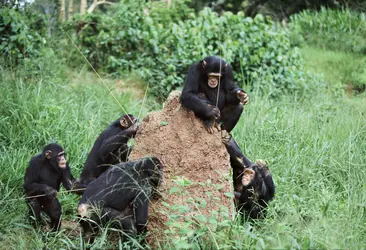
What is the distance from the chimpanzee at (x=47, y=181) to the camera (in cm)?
585

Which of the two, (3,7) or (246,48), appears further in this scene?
(246,48)

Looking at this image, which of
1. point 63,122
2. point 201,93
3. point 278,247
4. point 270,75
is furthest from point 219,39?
point 278,247

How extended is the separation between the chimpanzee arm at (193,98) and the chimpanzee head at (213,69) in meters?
0.12

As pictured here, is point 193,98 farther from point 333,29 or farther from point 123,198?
point 333,29

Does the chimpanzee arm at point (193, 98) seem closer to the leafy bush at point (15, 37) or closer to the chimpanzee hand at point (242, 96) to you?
the chimpanzee hand at point (242, 96)

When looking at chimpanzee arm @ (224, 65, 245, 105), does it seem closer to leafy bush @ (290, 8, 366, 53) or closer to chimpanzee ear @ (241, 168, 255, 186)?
chimpanzee ear @ (241, 168, 255, 186)

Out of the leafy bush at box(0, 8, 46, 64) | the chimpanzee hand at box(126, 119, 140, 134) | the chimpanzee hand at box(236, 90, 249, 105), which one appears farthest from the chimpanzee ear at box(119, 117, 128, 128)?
the leafy bush at box(0, 8, 46, 64)

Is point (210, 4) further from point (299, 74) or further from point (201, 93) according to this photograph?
point (201, 93)

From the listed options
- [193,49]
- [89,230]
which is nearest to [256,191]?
[89,230]

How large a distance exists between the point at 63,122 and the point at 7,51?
7.53ft

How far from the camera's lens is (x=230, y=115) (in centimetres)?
602

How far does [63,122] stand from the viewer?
7730mm

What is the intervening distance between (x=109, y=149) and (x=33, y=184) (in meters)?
0.91

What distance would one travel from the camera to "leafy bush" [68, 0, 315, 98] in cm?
1034
